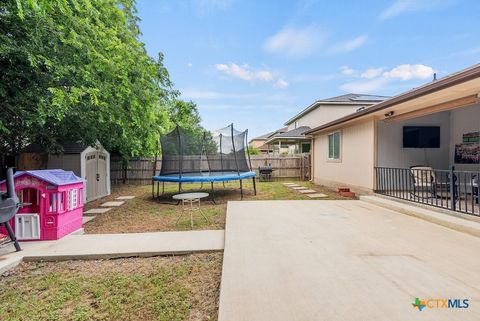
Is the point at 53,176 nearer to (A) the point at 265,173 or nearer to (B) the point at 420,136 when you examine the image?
(B) the point at 420,136

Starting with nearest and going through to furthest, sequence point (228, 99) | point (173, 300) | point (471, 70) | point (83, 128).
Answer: point (173, 300) < point (471, 70) < point (83, 128) < point (228, 99)

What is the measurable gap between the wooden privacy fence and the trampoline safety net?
407 centimetres

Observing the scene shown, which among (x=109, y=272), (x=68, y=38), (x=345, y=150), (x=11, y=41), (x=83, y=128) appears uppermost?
(x=68, y=38)

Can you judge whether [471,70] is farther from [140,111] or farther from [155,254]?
[140,111]

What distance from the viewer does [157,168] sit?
1273 centimetres

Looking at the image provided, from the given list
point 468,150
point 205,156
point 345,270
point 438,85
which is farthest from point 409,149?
point 205,156

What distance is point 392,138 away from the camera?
690 cm

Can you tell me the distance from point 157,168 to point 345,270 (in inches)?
460

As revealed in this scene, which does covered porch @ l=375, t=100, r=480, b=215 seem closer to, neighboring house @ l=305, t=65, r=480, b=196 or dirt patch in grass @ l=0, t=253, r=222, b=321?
neighboring house @ l=305, t=65, r=480, b=196

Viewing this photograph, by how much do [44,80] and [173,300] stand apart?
14.4ft

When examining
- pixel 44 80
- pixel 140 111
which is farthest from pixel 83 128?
pixel 44 80

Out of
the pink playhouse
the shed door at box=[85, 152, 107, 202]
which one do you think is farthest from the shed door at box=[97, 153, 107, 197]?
the pink playhouse

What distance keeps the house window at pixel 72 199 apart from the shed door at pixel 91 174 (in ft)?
13.5

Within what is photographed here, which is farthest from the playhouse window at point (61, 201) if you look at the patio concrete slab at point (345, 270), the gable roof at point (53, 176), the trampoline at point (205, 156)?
the trampoline at point (205, 156)
